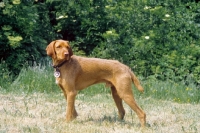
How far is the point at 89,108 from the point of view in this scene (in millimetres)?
8695

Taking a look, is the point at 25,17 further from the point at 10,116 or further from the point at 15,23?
the point at 10,116

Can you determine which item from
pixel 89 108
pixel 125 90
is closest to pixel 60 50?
pixel 125 90

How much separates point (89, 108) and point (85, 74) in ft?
5.05

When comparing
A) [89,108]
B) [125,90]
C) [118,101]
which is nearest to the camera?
[125,90]

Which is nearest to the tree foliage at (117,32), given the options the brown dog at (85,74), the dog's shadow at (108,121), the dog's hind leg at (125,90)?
the dog's shadow at (108,121)

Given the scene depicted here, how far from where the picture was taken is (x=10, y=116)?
7.61 metres

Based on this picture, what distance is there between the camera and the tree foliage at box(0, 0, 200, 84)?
11648 millimetres

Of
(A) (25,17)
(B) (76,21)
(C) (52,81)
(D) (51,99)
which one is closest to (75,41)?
(B) (76,21)

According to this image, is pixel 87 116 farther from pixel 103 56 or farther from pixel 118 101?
pixel 103 56

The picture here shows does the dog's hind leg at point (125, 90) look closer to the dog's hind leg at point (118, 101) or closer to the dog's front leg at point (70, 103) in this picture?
the dog's hind leg at point (118, 101)

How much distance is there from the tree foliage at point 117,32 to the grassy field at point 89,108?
911 mm

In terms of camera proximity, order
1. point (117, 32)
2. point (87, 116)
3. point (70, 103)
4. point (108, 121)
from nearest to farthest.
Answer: point (70, 103) → point (108, 121) → point (87, 116) → point (117, 32)

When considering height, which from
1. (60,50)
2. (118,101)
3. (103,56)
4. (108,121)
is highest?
(60,50)

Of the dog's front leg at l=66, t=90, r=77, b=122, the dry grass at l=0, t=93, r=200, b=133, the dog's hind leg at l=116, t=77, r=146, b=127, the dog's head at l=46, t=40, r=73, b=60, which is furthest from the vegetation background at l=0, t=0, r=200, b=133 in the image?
the dog's head at l=46, t=40, r=73, b=60
